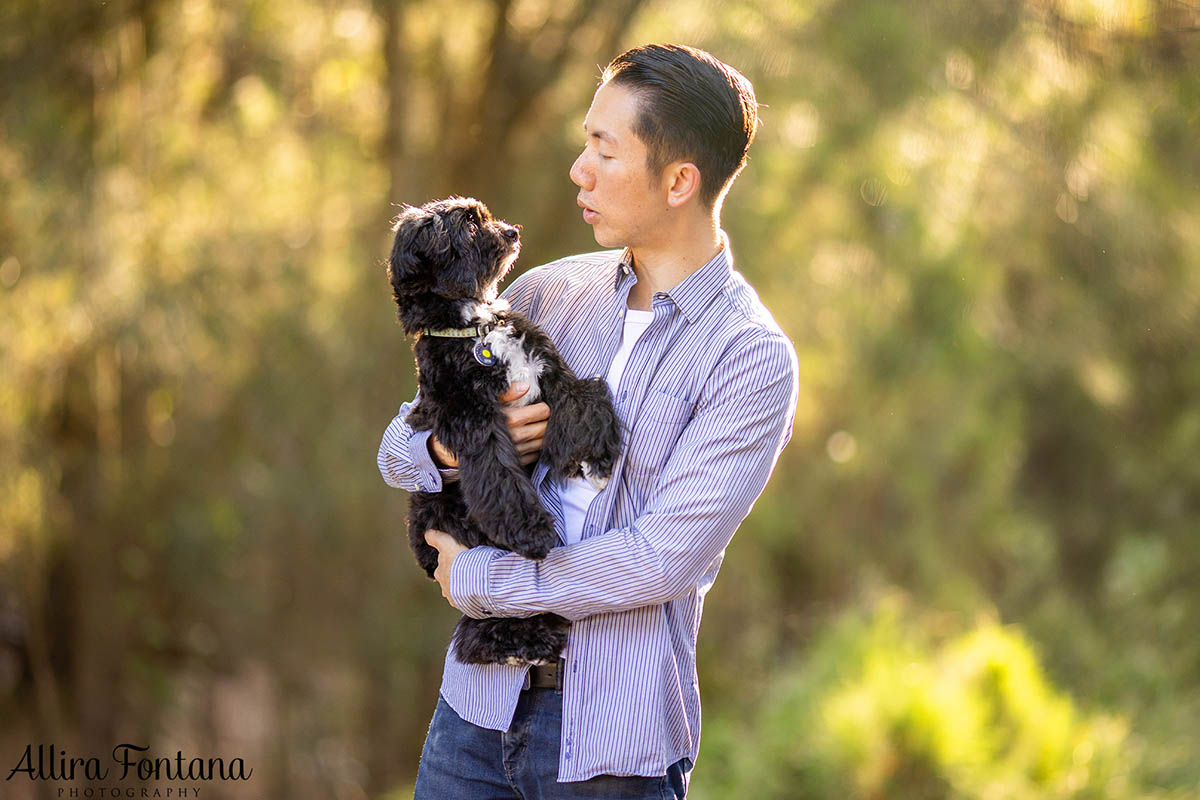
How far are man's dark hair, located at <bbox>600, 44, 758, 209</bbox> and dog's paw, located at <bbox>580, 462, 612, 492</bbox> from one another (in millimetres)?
533

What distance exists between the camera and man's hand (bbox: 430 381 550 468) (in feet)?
6.82

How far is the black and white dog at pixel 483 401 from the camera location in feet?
6.22

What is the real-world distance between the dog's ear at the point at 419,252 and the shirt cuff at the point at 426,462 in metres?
0.33

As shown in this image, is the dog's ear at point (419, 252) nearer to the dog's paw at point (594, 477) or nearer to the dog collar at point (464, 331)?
the dog collar at point (464, 331)

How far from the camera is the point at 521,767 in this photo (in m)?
1.84

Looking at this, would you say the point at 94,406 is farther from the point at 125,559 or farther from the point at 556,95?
the point at 556,95

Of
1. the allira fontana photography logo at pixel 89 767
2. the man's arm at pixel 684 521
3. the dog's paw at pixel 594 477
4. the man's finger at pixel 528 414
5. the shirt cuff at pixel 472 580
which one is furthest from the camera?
the allira fontana photography logo at pixel 89 767

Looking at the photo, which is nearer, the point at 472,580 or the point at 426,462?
the point at 472,580

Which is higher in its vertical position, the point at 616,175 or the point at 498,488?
the point at 616,175

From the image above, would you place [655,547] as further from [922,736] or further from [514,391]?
[922,736]

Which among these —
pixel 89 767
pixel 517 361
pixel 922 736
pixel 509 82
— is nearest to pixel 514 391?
pixel 517 361

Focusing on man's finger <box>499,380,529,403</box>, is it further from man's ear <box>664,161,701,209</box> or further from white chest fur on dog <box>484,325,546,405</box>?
man's ear <box>664,161,701,209</box>

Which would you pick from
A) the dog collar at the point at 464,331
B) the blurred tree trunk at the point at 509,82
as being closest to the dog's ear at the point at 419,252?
the dog collar at the point at 464,331

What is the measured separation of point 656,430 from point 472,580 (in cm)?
42
